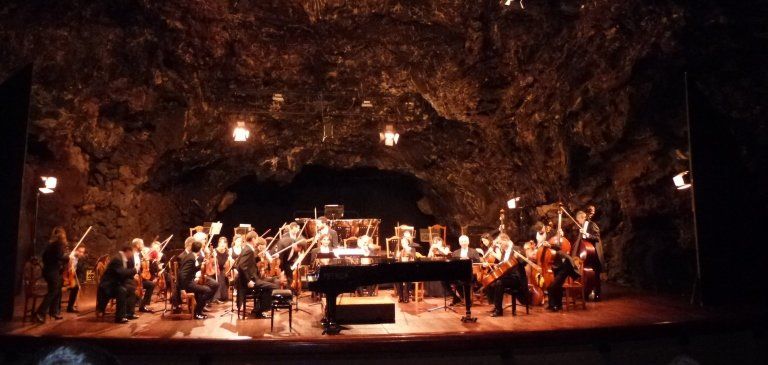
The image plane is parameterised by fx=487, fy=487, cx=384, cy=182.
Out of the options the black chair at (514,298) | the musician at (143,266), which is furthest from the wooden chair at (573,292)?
the musician at (143,266)

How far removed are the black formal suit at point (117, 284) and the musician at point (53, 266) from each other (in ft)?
2.16

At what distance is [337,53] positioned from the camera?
12469mm

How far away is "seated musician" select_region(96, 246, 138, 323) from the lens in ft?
25.4

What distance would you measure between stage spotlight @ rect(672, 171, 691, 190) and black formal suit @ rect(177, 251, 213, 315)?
29.7ft

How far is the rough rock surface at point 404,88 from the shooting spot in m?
10.2

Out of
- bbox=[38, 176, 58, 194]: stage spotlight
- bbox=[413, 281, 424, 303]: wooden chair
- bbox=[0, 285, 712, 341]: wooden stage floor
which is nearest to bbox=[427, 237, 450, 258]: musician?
bbox=[413, 281, 424, 303]: wooden chair

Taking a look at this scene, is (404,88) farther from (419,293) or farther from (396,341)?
(396,341)

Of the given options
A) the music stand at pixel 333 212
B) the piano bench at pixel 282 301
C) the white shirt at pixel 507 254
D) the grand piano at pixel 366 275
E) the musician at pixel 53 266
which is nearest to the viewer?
the grand piano at pixel 366 275

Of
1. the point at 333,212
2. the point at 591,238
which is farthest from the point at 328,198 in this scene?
the point at 591,238

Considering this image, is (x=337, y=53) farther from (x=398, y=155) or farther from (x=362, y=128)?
(x=398, y=155)

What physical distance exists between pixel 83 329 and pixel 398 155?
11.6 m

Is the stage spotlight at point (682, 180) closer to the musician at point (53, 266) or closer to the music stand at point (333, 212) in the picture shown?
the music stand at point (333, 212)

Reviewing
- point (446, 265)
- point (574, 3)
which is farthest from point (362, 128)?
point (446, 265)

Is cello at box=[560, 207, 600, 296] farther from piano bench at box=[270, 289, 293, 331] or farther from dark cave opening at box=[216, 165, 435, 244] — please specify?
dark cave opening at box=[216, 165, 435, 244]
